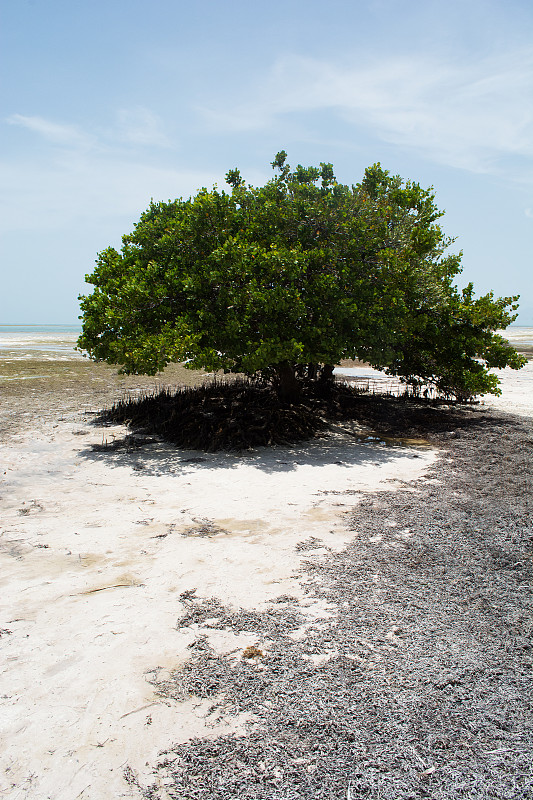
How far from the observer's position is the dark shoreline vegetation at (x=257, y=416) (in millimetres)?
11953

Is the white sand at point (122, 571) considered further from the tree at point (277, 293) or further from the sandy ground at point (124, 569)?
the tree at point (277, 293)

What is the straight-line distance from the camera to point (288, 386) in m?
14.5

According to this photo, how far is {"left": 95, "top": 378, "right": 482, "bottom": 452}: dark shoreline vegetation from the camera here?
11953 mm

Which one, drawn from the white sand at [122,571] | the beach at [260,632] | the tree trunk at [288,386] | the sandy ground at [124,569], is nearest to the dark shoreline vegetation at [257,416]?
the tree trunk at [288,386]

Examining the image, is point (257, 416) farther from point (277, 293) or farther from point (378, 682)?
point (378, 682)

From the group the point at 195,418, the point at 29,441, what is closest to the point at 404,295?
the point at 195,418

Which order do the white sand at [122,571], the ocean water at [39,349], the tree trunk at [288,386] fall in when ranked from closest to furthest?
1. the white sand at [122,571]
2. the tree trunk at [288,386]
3. the ocean water at [39,349]

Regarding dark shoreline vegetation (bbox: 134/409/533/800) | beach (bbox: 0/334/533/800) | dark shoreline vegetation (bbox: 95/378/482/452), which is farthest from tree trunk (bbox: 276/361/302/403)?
dark shoreline vegetation (bbox: 134/409/533/800)

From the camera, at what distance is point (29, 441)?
11930 millimetres

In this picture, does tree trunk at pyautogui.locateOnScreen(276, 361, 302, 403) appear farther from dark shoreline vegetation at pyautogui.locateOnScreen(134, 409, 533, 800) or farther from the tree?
dark shoreline vegetation at pyautogui.locateOnScreen(134, 409, 533, 800)

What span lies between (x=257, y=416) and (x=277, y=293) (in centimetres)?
308

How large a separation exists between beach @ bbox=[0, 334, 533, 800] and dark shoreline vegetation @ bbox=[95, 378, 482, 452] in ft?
8.66

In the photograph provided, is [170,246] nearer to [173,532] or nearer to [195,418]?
[195,418]

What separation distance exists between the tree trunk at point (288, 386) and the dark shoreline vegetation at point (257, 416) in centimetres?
27
